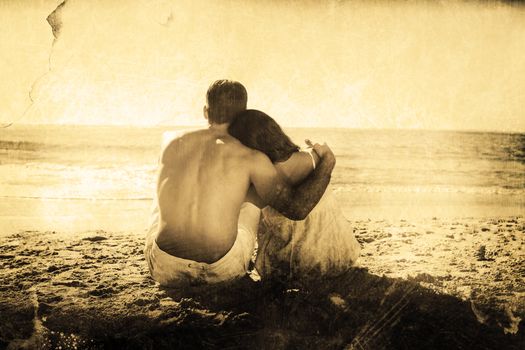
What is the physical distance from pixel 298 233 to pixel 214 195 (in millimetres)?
617

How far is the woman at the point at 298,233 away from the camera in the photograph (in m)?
2.11

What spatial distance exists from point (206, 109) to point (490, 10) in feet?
16.9

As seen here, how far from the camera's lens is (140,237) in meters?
3.65

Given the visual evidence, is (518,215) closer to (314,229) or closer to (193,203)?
(314,229)

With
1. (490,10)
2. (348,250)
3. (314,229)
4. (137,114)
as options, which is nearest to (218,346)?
(314,229)

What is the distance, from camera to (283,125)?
6.42m

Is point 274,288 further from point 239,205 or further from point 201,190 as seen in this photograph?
point 201,190

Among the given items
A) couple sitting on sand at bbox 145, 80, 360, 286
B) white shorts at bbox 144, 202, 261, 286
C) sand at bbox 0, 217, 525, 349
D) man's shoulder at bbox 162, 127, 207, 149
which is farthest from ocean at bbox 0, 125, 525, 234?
man's shoulder at bbox 162, 127, 207, 149

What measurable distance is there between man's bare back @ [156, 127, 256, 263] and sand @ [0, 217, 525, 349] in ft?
1.19

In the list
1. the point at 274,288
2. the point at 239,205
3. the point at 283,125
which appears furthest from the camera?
the point at 283,125

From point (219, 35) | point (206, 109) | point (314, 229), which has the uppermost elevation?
point (219, 35)

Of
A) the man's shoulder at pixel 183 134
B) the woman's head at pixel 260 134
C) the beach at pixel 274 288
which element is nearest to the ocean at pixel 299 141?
the beach at pixel 274 288

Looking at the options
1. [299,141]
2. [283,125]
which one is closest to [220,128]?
[283,125]

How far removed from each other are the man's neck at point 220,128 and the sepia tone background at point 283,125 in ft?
0.72
